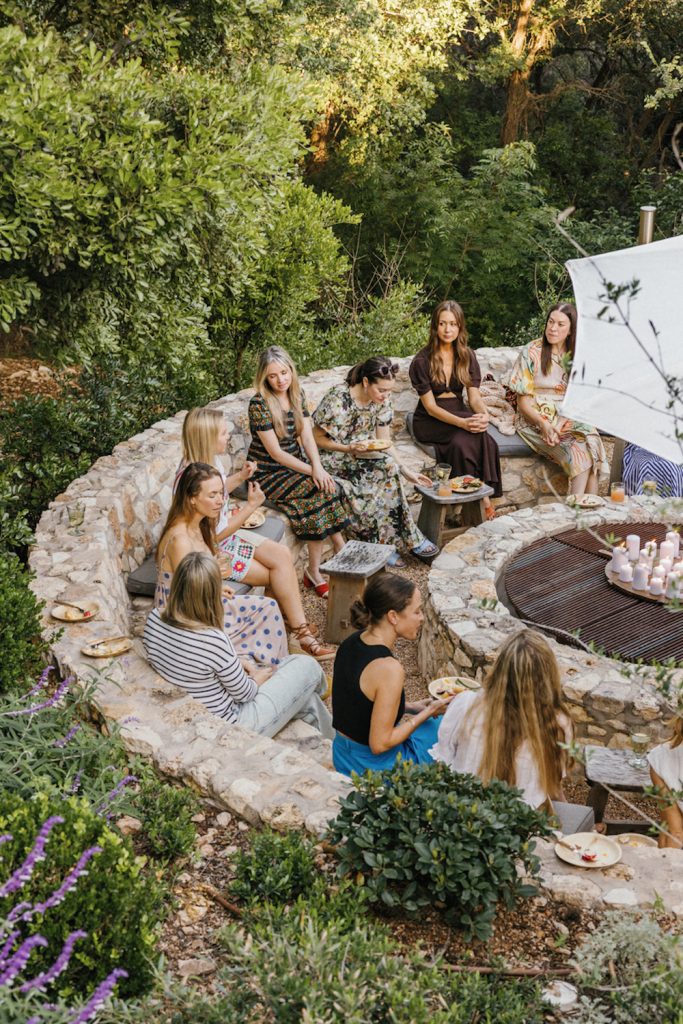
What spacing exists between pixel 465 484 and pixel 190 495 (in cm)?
310

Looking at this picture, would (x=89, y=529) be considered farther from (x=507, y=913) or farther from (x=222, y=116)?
(x=507, y=913)

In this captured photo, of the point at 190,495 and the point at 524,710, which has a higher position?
the point at 190,495

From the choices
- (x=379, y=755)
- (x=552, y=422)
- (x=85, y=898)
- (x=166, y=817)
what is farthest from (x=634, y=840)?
(x=552, y=422)

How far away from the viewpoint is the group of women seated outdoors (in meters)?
3.98

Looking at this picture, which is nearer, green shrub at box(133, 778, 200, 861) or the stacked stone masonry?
green shrub at box(133, 778, 200, 861)

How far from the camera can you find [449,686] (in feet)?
15.8

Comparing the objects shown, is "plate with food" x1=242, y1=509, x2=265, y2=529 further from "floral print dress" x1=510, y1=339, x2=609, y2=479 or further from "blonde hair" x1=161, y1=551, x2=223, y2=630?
"floral print dress" x1=510, y1=339, x2=609, y2=479

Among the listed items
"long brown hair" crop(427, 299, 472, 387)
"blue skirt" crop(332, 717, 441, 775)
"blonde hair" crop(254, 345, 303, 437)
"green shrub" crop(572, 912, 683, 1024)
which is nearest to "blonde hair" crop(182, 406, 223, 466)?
"blonde hair" crop(254, 345, 303, 437)

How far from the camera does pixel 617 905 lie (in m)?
3.22

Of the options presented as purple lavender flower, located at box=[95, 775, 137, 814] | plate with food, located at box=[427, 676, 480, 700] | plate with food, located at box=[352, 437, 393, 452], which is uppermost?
plate with food, located at box=[352, 437, 393, 452]

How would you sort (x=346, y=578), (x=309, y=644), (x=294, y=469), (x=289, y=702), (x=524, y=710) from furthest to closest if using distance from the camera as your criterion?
(x=294, y=469)
(x=346, y=578)
(x=309, y=644)
(x=289, y=702)
(x=524, y=710)

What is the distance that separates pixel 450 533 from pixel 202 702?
4057mm

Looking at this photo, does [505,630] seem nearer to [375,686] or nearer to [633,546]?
[633,546]

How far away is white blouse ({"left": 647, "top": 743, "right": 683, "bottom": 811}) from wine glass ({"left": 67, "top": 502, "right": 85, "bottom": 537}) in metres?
3.57
